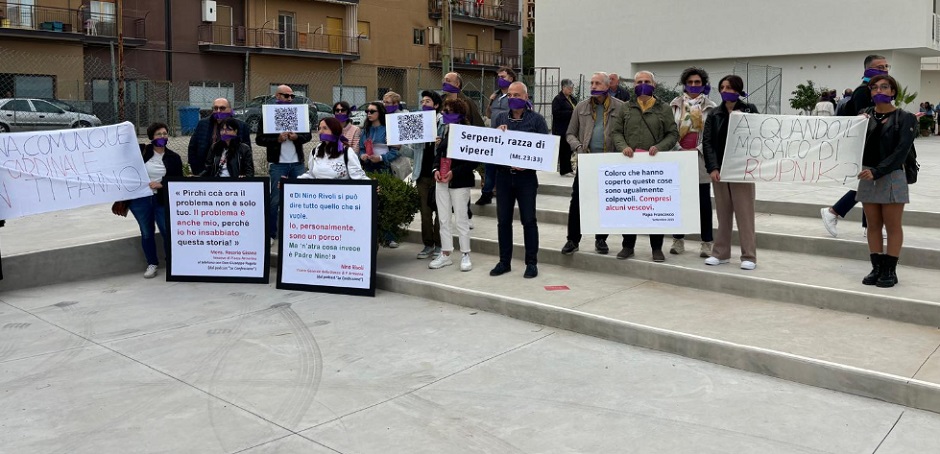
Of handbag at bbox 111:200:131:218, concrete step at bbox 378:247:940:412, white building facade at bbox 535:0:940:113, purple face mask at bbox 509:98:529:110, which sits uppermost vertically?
white building facade at bbox 535:0:940:113

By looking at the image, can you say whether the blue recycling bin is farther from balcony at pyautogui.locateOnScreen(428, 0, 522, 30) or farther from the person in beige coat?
balcony at pyautogui.locateOnScreen(428, 0, 522, 30)

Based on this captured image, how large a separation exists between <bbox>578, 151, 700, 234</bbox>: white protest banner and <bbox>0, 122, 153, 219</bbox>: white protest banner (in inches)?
186

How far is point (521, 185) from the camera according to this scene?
7.62m

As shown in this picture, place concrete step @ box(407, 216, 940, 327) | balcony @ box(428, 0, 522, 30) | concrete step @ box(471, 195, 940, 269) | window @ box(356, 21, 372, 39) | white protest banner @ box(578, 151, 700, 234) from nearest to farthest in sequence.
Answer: concrete step @ box(407, 216, 940, 327) < concrete step @ box(471, 195, 940, 269) < white protest banner @ box(578, 151, 700, 234) < window @ box(356, 21, 372, 39) < balcony @ box(428, 0, 522, 30)

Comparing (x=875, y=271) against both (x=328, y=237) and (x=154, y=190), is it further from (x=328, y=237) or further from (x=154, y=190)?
(x=154, y=190)

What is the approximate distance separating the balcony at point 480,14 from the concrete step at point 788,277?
131ft

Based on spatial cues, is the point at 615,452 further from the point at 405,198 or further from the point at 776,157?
the point at 405,198

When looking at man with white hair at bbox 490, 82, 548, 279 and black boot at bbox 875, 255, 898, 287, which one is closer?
black boot at bbox 875, 255, 898, 287

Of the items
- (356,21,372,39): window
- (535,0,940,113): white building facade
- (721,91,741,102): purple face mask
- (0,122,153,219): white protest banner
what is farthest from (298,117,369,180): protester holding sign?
(356,21,372,39): window

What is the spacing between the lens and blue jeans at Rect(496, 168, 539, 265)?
762cm

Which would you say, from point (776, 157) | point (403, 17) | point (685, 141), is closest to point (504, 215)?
point (685, 141)

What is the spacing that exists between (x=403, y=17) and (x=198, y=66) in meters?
12.7

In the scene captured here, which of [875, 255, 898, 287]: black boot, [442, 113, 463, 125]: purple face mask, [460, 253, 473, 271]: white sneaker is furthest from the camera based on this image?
[460, 253, 473, 271]: white sneaker

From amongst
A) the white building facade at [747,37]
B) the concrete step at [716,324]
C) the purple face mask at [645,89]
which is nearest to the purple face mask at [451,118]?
the concrete step at [716,324]
